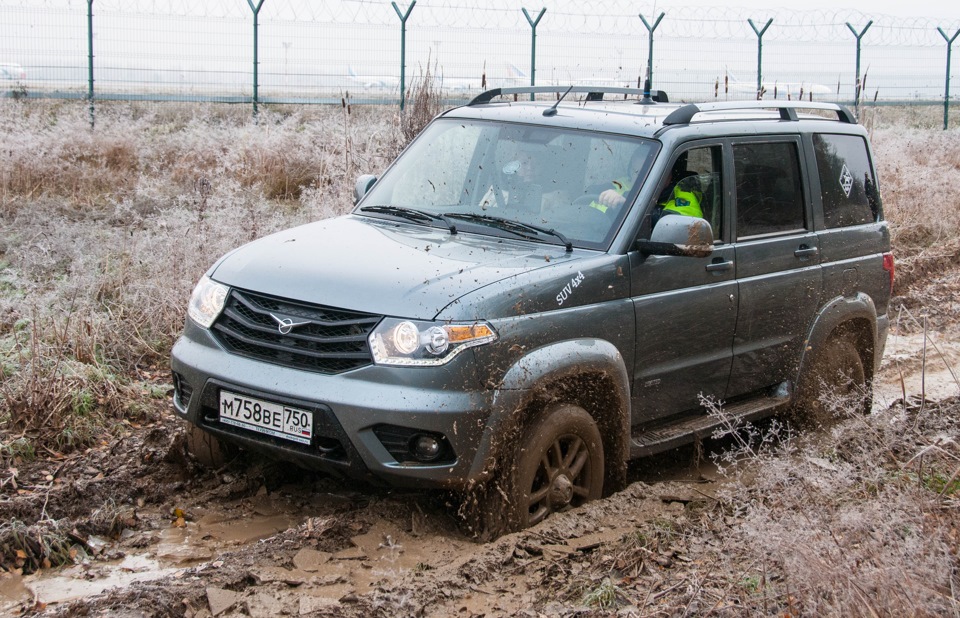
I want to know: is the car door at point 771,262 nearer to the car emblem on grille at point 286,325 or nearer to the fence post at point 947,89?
the car emblem on grille at point 286,325

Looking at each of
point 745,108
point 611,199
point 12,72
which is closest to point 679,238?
point 611,199

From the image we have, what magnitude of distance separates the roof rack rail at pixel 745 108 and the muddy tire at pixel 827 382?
1.37m

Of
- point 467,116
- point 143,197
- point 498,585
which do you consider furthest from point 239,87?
point 498,585

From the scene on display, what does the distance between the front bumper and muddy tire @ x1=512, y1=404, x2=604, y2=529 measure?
0.72 ft

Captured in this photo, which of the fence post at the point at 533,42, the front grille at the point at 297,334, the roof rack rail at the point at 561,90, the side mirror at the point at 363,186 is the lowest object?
the front grille at the point at 297,334

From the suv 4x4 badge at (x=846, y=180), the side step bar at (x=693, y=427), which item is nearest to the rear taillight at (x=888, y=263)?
the suv 4x4 badge at (x=846, y=180)

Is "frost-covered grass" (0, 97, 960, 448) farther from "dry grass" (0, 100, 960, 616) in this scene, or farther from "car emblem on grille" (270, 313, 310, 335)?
"car emblem on grille" (270, 313, 310, 335)

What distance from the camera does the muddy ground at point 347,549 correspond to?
3.66 m

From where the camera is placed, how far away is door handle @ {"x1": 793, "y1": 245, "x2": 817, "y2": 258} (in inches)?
229

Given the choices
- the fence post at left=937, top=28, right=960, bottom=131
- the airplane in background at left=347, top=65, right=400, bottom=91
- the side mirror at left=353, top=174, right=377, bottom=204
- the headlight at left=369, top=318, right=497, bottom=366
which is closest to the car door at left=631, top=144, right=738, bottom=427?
the headlight at left=369, top=318, right=497, bottom=366

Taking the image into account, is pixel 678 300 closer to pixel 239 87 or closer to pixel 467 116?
pixel 467 116

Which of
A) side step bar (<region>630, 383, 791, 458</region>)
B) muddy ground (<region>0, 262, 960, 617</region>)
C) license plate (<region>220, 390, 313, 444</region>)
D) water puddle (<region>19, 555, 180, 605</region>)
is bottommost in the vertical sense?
water puddle (<region>19, 555, 180, 605</region>)

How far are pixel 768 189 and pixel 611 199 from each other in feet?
3.92

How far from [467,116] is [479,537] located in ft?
8.12
